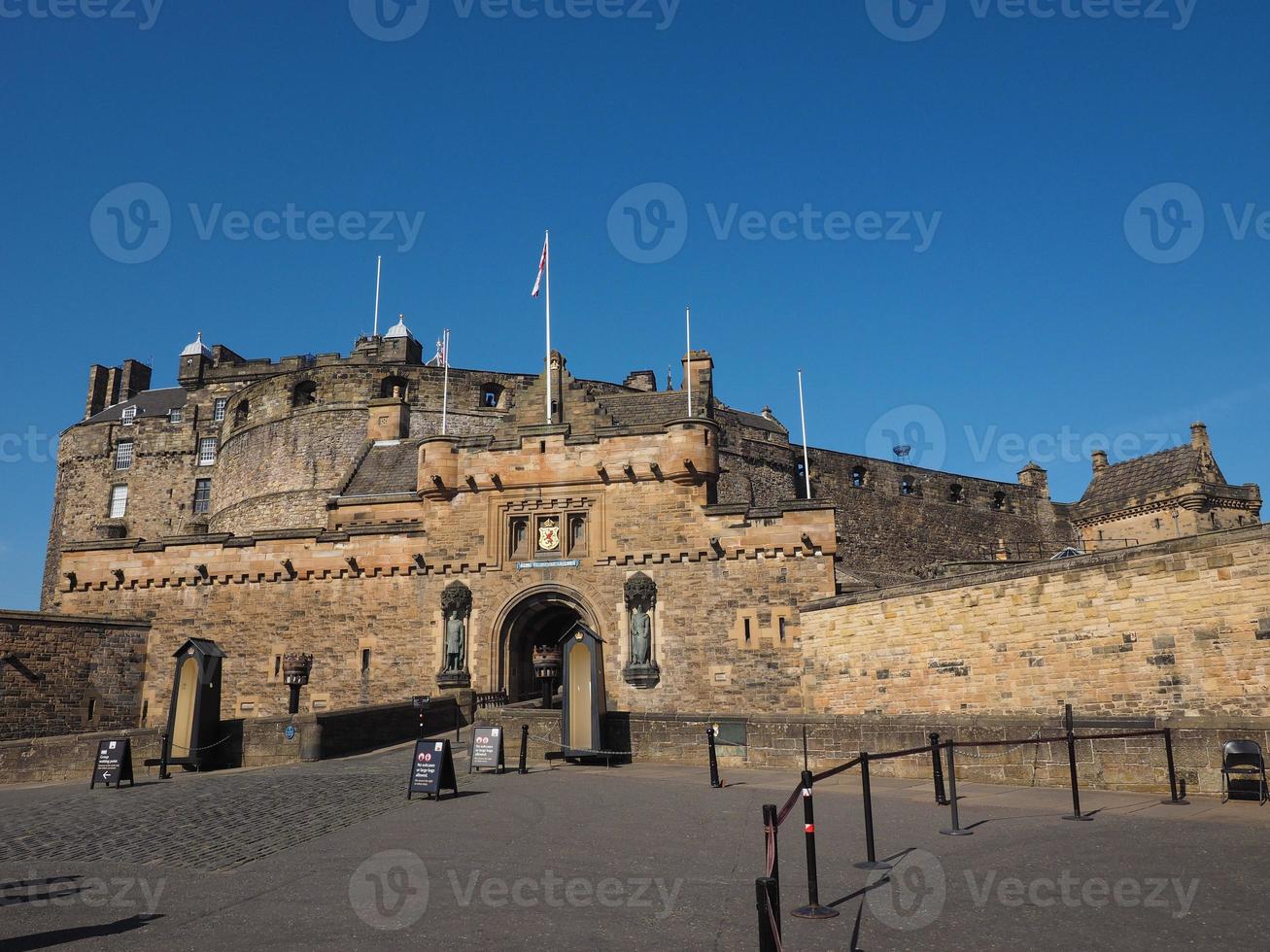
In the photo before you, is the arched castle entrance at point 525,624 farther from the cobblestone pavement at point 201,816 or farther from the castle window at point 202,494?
the castle window at point 202,494

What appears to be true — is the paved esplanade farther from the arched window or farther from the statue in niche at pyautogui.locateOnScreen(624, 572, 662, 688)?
the arched window

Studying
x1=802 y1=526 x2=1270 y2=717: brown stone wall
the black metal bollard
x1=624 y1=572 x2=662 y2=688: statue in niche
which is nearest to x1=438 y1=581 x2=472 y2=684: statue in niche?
x1=624 y1=572 x2=662 y2=688: statue in niche

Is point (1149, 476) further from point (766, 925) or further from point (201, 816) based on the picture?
point (766, 925)

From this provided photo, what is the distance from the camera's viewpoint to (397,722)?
832 inches

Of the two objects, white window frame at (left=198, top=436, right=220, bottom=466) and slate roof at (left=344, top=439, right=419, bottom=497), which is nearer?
slate roof at (left=344, top=439, right=419, bottom=497)

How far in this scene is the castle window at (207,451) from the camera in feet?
171

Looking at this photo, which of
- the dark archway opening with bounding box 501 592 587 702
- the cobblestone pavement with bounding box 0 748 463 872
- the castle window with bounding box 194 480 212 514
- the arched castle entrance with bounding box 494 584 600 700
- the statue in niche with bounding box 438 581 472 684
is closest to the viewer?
the cobblestone pavement with bounding box 0 748 463 872

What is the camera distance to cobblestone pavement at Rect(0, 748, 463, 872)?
31.8 feet

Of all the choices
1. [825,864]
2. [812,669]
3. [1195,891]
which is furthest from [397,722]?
[1195,891]

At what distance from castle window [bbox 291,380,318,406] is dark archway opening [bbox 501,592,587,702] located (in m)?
22.2

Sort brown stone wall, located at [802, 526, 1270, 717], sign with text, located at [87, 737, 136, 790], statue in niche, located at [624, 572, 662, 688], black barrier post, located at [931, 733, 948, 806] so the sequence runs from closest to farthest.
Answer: black barrier post, located at [931, 733, 948, 806] → brown stone wall, located at [802, 526, 1270, 717] → sign with text, located at [87, 737, 136, 790] → statue in niche, located at [624, 572, 662, 688]

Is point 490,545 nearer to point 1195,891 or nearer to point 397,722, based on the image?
point 397,722

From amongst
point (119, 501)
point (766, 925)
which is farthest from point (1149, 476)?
point (119, 501)

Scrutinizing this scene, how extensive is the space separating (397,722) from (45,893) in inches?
521
